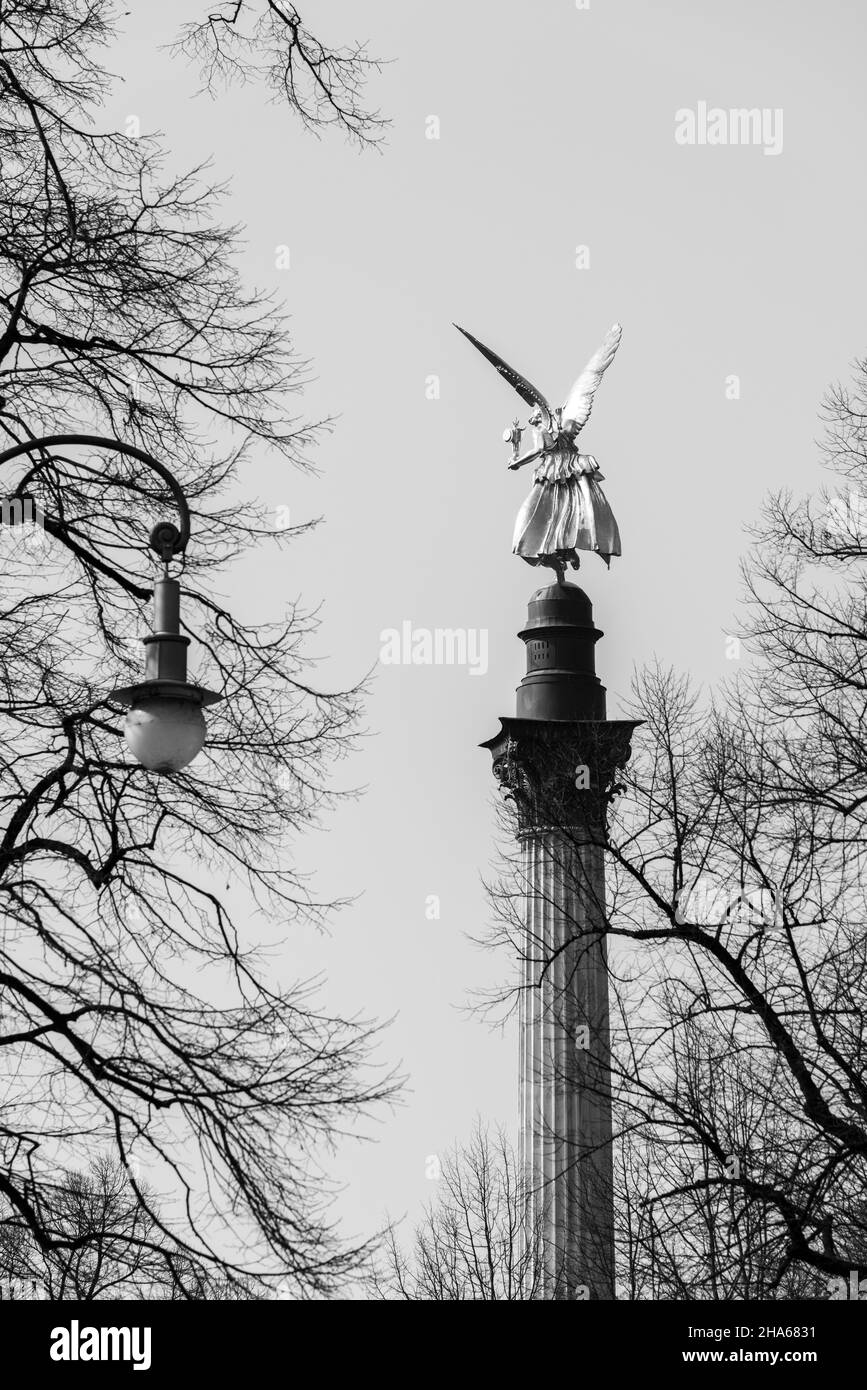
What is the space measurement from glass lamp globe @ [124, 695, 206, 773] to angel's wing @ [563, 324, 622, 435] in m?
28.3

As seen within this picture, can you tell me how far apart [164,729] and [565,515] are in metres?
27.7

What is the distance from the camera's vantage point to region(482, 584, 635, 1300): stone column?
30.0m

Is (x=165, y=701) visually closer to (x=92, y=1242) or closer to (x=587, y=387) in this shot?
(x=92, y=1242)

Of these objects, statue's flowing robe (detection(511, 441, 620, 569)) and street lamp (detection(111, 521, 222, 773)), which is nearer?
street lamp (detection(111, 521, 222, 773))

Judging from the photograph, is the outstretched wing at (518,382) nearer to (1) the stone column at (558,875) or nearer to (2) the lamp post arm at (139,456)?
(1) the stone column at (558,875)

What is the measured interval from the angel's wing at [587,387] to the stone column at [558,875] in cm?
301

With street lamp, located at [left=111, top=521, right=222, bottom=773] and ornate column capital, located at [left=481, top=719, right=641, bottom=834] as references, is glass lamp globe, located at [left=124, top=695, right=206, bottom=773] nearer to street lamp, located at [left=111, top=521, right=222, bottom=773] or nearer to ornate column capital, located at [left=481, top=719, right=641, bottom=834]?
street lamp, located at [left=111, top=521, right=222, bottom=773]

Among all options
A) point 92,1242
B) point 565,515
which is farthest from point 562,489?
point 92,1242

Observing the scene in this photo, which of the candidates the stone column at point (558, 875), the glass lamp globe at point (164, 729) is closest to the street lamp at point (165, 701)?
the glass lamp globe at point (164, 729)

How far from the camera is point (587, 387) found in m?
39.0

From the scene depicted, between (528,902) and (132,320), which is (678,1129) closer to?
(132,320)

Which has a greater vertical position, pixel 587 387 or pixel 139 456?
pixel 587 387

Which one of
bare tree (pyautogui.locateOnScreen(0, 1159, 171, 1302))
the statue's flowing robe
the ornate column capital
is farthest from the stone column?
bare tree (pyautogui.locateOnScreen(0, 1159, 171, 1302))

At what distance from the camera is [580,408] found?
3881 centimetres
